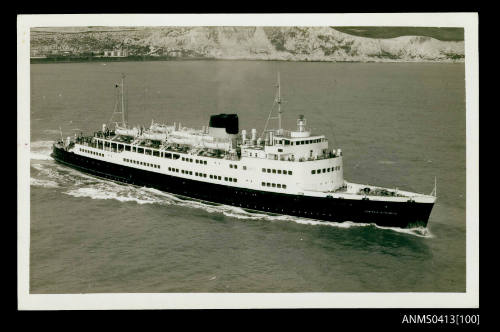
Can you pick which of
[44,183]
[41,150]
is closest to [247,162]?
[44,183]

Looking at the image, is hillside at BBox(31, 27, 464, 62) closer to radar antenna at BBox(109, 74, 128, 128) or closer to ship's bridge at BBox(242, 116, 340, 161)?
ship's bridge at BBox(242, 116, 340, 161)

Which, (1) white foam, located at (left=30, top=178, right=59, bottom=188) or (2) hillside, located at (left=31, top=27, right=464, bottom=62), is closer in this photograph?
(2) hillside, located at (left=31, top=27, right=464, bottom=62)

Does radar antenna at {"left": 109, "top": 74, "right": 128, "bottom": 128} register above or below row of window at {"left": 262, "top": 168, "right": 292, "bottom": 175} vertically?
above

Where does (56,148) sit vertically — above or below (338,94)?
below

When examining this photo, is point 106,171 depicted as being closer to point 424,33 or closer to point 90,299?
point 90,299

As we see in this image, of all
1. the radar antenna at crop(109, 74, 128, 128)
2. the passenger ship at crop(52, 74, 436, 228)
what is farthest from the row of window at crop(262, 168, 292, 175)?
the radar antenna at crop(109, 74, 128, 128)

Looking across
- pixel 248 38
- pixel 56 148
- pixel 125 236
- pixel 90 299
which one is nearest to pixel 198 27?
pixel 248 38
